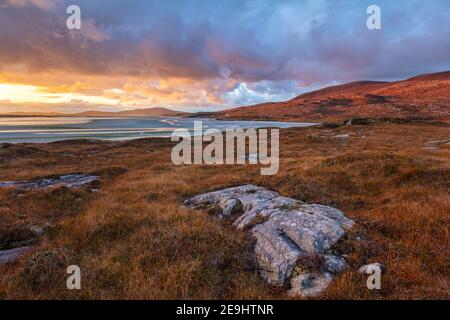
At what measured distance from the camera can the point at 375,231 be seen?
303 inches

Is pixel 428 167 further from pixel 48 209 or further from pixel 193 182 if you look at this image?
pixel 48 209

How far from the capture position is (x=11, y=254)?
23.5ft

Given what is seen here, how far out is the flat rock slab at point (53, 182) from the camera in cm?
1739

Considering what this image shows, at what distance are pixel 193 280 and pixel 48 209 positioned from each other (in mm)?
9701

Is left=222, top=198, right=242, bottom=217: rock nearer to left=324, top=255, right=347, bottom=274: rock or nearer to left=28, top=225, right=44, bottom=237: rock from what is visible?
left=324, top=255, right=347, bottom=274: rock

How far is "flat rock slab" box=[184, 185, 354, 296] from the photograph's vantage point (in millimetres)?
5875

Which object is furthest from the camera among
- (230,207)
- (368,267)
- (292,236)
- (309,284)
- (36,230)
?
(230,207)

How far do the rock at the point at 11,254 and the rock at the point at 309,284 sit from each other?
22.4 ft

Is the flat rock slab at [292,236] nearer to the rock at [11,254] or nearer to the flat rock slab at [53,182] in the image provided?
the rock at [11,254]

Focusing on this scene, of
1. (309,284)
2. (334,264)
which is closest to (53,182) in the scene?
(309,284)

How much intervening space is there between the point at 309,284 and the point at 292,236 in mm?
1599

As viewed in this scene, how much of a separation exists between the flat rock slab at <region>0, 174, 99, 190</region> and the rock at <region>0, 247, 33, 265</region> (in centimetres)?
1000

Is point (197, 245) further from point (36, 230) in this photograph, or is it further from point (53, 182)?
point (53, 182)
